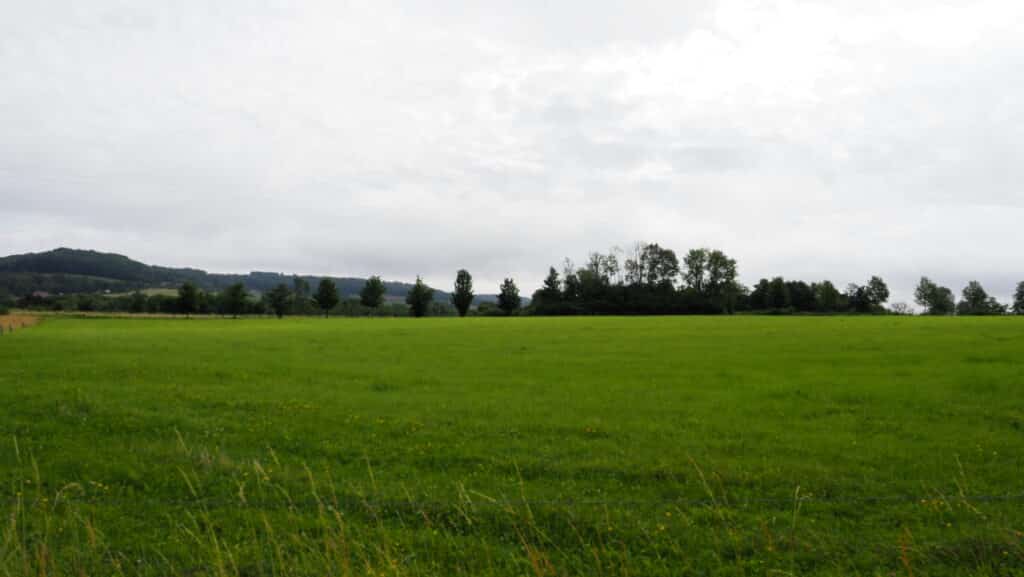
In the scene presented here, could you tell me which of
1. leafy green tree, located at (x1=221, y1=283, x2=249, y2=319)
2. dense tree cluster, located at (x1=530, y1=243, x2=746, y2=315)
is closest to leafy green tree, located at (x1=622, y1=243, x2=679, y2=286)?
dense tree cluster, located at (x1=530, y1=243, x2=746, y2=315)

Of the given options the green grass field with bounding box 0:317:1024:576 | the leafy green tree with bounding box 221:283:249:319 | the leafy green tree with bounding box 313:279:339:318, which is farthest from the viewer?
the leafy green tree with bounding box 313:279:339:318

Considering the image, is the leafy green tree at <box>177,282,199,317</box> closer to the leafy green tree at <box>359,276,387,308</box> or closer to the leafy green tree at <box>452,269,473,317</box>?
the leafy green tree at <box>359,276,387,308</box>

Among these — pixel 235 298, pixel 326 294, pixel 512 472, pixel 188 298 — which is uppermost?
pixel 326 294

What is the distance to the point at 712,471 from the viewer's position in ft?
34.9

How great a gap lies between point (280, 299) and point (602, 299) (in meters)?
75.3

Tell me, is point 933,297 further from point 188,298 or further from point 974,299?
point 188,298

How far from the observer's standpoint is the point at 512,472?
10922 millimetres

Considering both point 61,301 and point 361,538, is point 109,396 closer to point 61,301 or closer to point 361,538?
point 361,538

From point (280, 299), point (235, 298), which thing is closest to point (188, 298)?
point (235, 298)

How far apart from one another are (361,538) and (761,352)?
27308mm

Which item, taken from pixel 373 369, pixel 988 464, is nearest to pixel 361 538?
pixel 988 464

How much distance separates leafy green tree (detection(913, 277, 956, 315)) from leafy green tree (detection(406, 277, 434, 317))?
140 metres

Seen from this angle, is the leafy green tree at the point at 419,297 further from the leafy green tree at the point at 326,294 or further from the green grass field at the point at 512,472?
the green grass field at the point at 512,472

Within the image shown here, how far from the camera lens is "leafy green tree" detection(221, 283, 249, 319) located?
132 metres
